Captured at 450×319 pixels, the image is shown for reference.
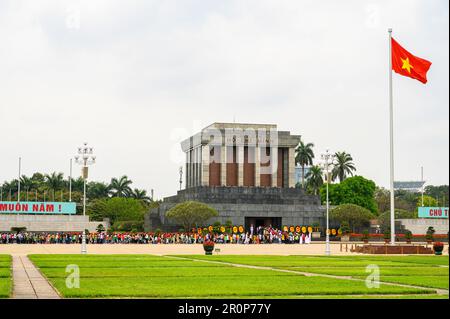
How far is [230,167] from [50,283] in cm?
9419

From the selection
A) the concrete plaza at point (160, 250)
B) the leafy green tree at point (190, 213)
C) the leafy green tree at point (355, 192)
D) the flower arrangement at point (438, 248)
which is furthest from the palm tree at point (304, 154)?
the flower arrangement at point (438, 248)

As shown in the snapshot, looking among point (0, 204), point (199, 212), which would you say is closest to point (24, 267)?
point (199, 212)

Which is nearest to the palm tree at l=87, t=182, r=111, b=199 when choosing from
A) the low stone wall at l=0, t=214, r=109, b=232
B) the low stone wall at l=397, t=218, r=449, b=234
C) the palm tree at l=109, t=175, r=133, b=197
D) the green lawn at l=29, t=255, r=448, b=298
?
the palm tree at l=109, t=175, r=133, b=197

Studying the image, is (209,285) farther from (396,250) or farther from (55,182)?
(55,182)

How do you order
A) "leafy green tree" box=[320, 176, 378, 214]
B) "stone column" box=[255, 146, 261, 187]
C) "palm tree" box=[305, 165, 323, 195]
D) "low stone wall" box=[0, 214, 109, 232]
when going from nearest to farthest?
"low stone wall" box=[0, 214, 109, 232], "stone column" box=[255, 146, 261, 187], "leafy green tree" box=[320, 176, 378, 214], "palm tree" box=[305, 165, 323, 195]

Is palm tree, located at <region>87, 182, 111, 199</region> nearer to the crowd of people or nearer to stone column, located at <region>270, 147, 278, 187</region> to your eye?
stone column, located at <region>270, 147, 278, 187</region>

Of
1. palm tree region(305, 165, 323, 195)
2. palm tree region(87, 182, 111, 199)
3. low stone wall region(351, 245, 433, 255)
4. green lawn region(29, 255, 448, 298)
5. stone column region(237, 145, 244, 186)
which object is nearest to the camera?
green lawn region(29, 255, 448, 298)

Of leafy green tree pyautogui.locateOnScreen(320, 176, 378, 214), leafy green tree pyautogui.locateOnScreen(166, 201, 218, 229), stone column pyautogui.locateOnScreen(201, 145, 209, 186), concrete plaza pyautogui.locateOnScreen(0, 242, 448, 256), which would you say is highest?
stone column pyautogui.locateOnScreen(201, 145, 209, 186)

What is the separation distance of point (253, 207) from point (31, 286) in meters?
80.6

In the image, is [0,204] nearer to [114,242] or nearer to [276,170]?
[114,242]

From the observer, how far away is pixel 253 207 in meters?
104

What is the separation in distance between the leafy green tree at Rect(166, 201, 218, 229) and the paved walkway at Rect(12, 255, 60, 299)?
6090 cm

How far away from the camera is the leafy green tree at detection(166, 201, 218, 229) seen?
306 feet

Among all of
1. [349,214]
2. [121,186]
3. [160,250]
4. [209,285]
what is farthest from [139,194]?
[209,285]
